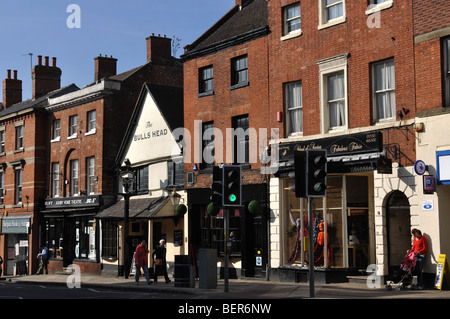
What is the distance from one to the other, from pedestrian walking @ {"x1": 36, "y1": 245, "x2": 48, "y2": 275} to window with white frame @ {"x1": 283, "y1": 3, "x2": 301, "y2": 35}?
21.0 m

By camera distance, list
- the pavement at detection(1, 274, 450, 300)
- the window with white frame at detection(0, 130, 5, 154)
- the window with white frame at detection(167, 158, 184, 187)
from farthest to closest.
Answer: the window with white frame at detection(0, 130, 5, 154) → the window with white frame at detection(167, 158, 184, 187) → the pavement at detection(1, 274, 450, 300)

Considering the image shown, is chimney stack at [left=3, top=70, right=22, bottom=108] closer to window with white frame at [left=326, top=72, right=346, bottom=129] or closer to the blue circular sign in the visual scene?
window with white frame at [left=326, top=72, right=346, bottom=129]

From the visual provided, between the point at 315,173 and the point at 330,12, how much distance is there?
9241 mm

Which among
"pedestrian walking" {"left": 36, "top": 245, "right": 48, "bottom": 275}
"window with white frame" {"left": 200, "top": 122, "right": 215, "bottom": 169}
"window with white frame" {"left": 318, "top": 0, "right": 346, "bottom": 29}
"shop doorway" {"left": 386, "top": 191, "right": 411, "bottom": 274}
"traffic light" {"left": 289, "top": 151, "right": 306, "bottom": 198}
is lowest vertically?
"pedestrian walking" {"left": 36, "top": 245, "right": 48, "bottom": 275}

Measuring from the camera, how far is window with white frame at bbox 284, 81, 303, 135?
79.0 ft

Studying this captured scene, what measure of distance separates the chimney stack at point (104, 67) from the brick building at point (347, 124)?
716 inches

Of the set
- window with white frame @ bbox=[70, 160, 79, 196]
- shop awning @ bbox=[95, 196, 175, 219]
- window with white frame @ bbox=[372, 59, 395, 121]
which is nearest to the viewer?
window with white frame @ bbox=[372, 59, 395, 121]

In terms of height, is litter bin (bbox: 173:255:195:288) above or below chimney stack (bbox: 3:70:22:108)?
below

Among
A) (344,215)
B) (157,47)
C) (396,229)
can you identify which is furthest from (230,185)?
(157,47)

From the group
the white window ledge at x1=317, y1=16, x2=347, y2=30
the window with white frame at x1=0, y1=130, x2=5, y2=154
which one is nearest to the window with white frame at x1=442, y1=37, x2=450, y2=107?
the white window ledge at x1=317, y1=16, x2=347, y2=30

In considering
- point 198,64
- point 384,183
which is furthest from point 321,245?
point 198,64

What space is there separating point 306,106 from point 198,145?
6.41 metres

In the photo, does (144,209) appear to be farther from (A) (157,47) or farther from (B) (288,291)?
(B) (288,291)

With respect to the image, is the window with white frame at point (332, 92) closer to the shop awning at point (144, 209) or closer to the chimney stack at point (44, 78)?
the shop awning at point (144, 209)
